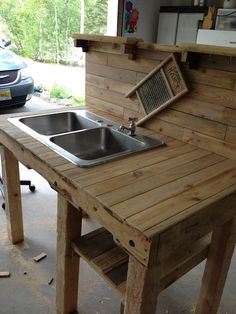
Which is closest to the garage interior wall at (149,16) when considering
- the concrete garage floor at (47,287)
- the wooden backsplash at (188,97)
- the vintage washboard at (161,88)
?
the wooden backsplash at (188,97)

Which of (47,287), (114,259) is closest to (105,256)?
(114,259)

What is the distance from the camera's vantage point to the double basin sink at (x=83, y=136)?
1.53 m

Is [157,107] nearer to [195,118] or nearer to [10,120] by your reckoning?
[195,118]

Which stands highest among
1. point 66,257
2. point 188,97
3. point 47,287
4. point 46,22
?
point 46,22

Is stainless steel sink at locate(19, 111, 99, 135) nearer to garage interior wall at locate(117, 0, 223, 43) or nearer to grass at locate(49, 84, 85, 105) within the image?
garage interior wall at locate(117, 0, 223, 43)

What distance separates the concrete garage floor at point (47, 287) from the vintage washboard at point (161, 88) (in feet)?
3.33

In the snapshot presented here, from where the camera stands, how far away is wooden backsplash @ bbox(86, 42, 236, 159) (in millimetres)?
1354

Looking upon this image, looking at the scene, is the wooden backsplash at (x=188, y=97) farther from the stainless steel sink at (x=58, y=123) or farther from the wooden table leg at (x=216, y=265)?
the wooden table leg at (x=216, y=265)

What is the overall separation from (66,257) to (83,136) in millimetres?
675

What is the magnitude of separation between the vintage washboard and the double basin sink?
20cm

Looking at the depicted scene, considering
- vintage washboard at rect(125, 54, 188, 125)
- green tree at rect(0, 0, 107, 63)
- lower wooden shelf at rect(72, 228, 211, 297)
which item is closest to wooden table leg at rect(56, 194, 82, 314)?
lower wooden shelf at rect(72, 228, 211, 297)

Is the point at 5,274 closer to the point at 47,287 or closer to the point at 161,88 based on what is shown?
the point at 47,287

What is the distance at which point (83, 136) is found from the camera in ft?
5.60

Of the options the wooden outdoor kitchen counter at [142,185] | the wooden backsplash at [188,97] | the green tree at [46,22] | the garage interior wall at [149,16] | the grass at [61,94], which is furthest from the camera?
the green tree at [46,22]
